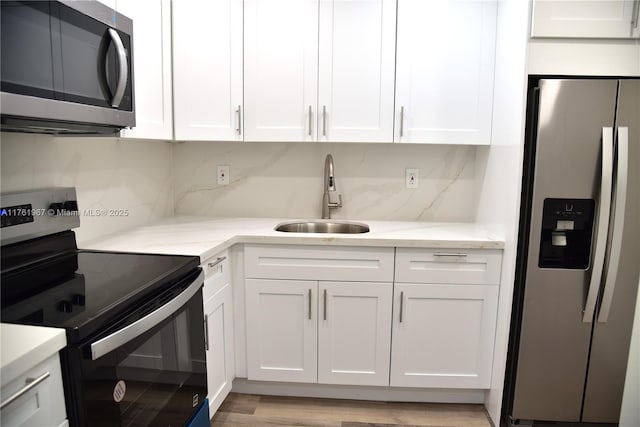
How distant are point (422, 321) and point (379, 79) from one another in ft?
3.98

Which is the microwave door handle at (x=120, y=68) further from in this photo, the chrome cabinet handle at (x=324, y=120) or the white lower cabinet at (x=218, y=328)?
the chrome cabinet handle at (x=324, y=120)

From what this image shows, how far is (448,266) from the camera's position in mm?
2127

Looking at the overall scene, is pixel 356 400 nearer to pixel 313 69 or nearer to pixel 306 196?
pixel 306 196

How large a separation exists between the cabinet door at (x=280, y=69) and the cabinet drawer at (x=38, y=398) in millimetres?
1571

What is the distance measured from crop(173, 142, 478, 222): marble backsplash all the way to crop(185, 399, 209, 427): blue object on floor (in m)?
1.26

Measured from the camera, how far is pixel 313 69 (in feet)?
7.47

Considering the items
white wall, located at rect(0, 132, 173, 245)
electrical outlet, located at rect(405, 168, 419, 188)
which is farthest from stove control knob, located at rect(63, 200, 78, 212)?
electrical outlet, located at rect(405, 168, 419, 188)

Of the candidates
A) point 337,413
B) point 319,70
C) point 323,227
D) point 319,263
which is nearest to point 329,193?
point 323,227

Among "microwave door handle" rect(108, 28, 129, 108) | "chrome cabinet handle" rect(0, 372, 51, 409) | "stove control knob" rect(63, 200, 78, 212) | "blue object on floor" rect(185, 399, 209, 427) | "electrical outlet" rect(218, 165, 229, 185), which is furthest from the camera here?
"electrical outlet" rect(218, 165, 229, 185)

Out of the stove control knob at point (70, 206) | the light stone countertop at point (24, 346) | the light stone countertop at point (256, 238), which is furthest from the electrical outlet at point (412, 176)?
the light stone countertop at point (24, 346)

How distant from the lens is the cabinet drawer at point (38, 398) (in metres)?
0.88

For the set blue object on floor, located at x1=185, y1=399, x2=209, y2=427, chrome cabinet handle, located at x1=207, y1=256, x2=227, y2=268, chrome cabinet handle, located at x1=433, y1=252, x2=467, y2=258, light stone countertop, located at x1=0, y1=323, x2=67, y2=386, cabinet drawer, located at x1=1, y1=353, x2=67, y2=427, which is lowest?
blue object on floor, located at x1=185, y1=399, x2=209, y2=427

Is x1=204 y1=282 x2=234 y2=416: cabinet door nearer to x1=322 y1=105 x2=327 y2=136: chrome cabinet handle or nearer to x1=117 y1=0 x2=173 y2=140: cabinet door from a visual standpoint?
x1=117 y1=0 x2=173 y2=140: cabinet door

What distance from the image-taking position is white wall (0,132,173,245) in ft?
5.27
